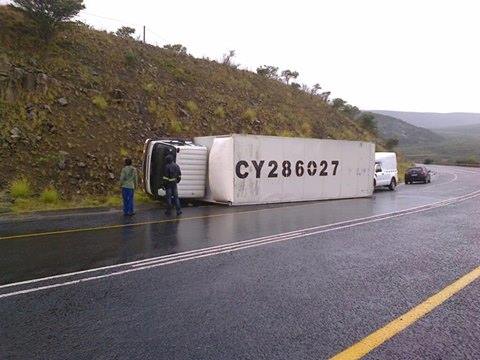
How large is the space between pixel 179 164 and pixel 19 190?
5.13 meters

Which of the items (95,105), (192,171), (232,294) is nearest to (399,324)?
(232,294)

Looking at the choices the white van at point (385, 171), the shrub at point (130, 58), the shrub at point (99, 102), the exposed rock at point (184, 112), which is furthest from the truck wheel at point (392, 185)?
the shrub at point (99, 102)

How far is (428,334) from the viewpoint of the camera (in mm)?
4484

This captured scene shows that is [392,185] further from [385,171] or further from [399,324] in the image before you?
[399,324]

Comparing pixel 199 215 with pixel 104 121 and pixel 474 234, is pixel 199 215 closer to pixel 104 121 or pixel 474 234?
pixel 474 234

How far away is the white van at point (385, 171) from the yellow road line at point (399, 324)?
67.6 feet

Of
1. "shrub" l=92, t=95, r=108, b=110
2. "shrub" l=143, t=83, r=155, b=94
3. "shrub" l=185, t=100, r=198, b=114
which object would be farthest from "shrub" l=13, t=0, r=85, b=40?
"shrub" l=185, t=100, r=198, b=114

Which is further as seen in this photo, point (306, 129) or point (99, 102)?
point (306, 129)

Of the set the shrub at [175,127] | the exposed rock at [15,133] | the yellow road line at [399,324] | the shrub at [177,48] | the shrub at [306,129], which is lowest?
the yellow road line at [399,324]

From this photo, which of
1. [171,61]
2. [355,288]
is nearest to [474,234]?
[355,288]

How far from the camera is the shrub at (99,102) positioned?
21.4 metres

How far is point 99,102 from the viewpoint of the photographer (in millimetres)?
21469

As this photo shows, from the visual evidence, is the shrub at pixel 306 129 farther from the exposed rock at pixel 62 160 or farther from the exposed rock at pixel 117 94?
the exposed rock at pixel 62 160

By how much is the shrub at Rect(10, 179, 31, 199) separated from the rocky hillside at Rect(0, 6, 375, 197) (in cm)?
46
